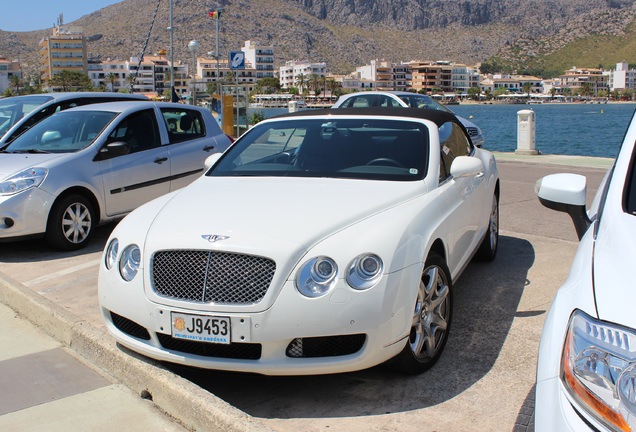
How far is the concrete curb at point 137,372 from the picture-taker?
332 cm

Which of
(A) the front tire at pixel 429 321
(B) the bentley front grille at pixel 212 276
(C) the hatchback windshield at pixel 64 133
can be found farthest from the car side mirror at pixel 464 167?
(C) the hatchback windshield at pixel 64 133

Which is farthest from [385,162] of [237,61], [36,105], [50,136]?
[237,61]

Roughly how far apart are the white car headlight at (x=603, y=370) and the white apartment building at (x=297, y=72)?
16991 cm

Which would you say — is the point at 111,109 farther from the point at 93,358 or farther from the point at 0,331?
the point at 93,358

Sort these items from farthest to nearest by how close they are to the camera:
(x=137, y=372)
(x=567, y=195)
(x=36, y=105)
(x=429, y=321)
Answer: (x=36, y=105) < (x=429, y=321) < (x=137, y=372) < (x=567, y=195)

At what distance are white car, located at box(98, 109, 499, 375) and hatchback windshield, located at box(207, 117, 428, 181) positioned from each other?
0.03 metres

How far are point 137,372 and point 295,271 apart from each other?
1.18m

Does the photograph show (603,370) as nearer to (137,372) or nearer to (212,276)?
(212,276)

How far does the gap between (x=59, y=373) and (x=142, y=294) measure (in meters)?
0.97

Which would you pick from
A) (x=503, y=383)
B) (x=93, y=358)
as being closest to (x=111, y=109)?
(x=93, y=358)

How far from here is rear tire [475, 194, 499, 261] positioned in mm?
6281

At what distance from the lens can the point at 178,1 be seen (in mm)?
177250

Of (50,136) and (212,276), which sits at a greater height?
(50,136)

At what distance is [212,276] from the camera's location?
3.61 meters
